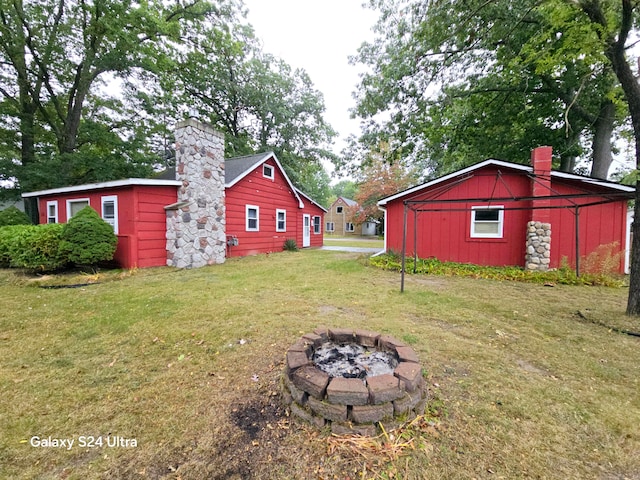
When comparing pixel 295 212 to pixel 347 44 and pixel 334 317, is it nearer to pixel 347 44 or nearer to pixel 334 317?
pixel 347 44

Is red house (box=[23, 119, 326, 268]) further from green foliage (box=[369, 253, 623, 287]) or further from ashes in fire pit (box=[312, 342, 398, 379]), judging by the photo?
ashes in fire pit (box=[312, 342, 398, 379])

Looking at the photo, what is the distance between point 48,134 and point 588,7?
71.5 feet

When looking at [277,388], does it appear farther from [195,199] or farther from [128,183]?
[128,183]

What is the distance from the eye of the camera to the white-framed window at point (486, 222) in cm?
816

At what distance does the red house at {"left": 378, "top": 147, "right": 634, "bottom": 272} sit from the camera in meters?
7.21

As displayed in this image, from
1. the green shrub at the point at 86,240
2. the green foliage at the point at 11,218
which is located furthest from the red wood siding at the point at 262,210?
the green foliage at the point at 11,218

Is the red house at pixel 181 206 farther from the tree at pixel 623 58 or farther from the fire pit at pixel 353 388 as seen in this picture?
the tree at pixel 623 58

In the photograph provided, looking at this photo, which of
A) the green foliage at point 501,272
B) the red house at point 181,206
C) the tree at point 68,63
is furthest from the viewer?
the tree at point 68,63

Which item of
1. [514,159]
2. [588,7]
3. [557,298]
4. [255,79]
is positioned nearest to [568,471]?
[557,298]

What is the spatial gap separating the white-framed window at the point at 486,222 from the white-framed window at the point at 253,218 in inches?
339

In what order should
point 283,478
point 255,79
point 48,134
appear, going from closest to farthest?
1. point 283,478
2. point 48,134
3. point 255,79

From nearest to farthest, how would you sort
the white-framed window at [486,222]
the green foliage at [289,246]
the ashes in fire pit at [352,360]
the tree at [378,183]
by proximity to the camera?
the ashes in fire pit at [352,360] < the white-framed window at [486,222] < the green foliage at [289,246] < the tree at [378,183]

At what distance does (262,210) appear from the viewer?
12.2 meters

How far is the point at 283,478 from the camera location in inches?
57.9
